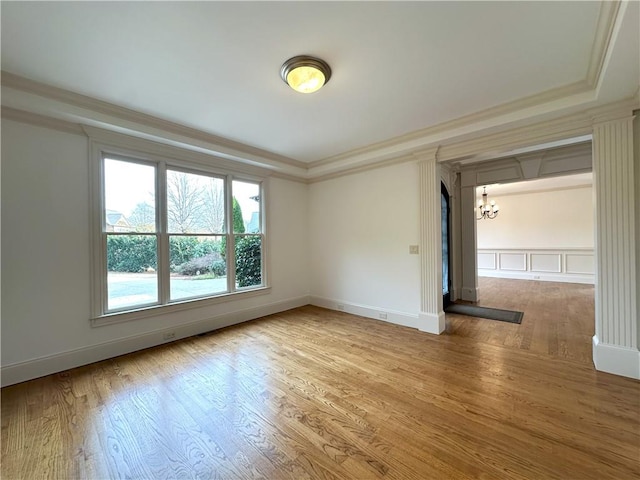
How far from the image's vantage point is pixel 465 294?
544 centimetres

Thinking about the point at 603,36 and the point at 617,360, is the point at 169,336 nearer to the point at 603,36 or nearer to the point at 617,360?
the point at 617,360

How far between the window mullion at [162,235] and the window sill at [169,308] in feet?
0.41

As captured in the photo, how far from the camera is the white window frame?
9.69 feet

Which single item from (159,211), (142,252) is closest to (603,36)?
(159,211)

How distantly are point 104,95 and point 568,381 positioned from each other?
207 inches

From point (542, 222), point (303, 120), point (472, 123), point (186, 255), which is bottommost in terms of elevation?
point (186, 255)

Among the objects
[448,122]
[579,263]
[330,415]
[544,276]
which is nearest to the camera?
[330,415]

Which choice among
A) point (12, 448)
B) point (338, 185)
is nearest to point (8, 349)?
point (12, 448)

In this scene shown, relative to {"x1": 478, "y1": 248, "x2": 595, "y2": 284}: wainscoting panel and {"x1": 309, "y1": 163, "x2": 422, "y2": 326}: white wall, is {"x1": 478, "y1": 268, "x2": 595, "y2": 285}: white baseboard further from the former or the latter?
{"x1": 309, "y1": 163, "x2": 422, "y2": 326}: white wall

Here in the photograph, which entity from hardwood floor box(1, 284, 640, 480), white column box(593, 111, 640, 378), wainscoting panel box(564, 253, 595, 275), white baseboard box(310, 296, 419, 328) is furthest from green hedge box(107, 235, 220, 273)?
wainscoting panel box(564, 253, 595, 275)

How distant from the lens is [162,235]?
3484 mm

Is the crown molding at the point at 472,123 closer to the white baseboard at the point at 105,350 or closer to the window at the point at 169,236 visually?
the window at the point at 169,236

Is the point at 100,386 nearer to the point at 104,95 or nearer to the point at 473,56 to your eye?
the point at 104,95

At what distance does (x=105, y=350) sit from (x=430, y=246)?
4.35 metres
